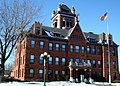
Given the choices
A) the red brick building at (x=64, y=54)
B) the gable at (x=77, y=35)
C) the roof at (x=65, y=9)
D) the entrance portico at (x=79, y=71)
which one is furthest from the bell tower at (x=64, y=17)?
the entrance portico at (x=79, y=71)

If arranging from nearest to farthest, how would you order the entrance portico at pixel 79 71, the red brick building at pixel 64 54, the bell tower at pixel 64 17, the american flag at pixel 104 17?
1. the american flag at pixel 104 17
2. the red brick building at pixel 64 54
3. the entrance portico at pixel 79 71
4. the bell tower at pixel 64 17

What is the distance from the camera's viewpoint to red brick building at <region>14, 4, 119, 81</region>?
42.5 m

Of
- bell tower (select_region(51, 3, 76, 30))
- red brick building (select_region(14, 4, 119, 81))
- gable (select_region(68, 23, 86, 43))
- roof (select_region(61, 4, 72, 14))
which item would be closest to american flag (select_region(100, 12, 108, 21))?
red brick building (select_region(14, 4, 119, 81))

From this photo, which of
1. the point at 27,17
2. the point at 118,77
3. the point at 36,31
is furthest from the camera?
the point at 118,77

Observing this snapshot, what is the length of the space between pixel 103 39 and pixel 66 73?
1378 cm

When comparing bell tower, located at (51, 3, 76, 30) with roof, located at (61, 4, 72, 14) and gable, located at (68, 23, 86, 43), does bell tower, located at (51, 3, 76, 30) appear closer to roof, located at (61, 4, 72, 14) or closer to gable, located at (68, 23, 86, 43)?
roof, located at (61, 4, 72, 14)

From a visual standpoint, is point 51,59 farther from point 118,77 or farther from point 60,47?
point 118,77

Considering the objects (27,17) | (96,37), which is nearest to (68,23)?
(96,37)

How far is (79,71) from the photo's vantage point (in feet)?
148

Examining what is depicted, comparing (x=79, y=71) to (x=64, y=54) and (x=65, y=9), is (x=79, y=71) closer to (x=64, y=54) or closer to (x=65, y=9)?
(x=64, y=54)

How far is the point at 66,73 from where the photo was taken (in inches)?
1779

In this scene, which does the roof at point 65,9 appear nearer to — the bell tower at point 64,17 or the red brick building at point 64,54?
the bell tower at point 64,17

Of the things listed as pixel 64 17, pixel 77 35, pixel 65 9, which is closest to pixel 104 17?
pixel 77 35

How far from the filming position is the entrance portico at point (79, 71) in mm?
43281
